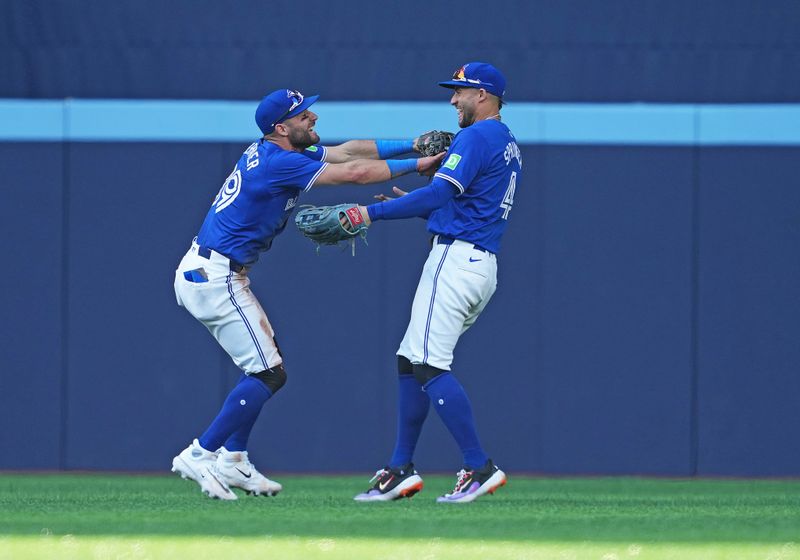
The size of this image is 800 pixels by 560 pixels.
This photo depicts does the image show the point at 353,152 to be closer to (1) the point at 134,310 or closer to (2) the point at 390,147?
(2) the point at 390,147

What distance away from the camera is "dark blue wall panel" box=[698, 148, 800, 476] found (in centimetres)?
923

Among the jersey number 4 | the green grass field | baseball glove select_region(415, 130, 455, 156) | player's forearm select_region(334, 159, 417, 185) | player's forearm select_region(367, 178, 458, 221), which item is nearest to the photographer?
the green grass field

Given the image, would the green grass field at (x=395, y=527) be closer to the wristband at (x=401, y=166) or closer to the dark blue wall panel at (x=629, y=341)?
the wristband at (x=401, y=166)

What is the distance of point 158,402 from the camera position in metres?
9.30

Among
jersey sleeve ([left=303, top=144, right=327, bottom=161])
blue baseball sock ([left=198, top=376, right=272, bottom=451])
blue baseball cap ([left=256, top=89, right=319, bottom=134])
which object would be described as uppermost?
blue baseball cap ([left=256, top=89, right=319, bottom=134])

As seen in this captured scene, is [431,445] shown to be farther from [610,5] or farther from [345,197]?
[610,5]

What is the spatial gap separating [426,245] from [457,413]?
9.75ft

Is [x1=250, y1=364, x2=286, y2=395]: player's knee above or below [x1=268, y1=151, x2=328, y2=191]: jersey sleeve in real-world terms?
below

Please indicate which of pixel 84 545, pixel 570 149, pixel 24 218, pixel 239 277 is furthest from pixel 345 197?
pixel 84 545

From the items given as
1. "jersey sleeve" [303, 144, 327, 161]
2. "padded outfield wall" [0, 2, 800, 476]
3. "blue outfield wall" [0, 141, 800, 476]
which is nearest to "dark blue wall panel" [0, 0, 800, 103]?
"padded outfield wall" [0, 2, 800, 476]

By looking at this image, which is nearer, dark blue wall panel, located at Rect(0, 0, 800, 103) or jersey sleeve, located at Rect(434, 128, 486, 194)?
jersey sleeve, located at Rect(434, 128, 486, 194)

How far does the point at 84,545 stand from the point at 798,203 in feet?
18.4

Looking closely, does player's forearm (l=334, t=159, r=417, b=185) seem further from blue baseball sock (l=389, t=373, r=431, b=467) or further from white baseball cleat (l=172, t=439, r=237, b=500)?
white baseball cleat (l=172, t=439, r=237, b=500)

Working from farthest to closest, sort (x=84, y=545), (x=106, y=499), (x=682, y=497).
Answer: (x=682, y=497), (x=106, y=499), (x=84, y=545)
